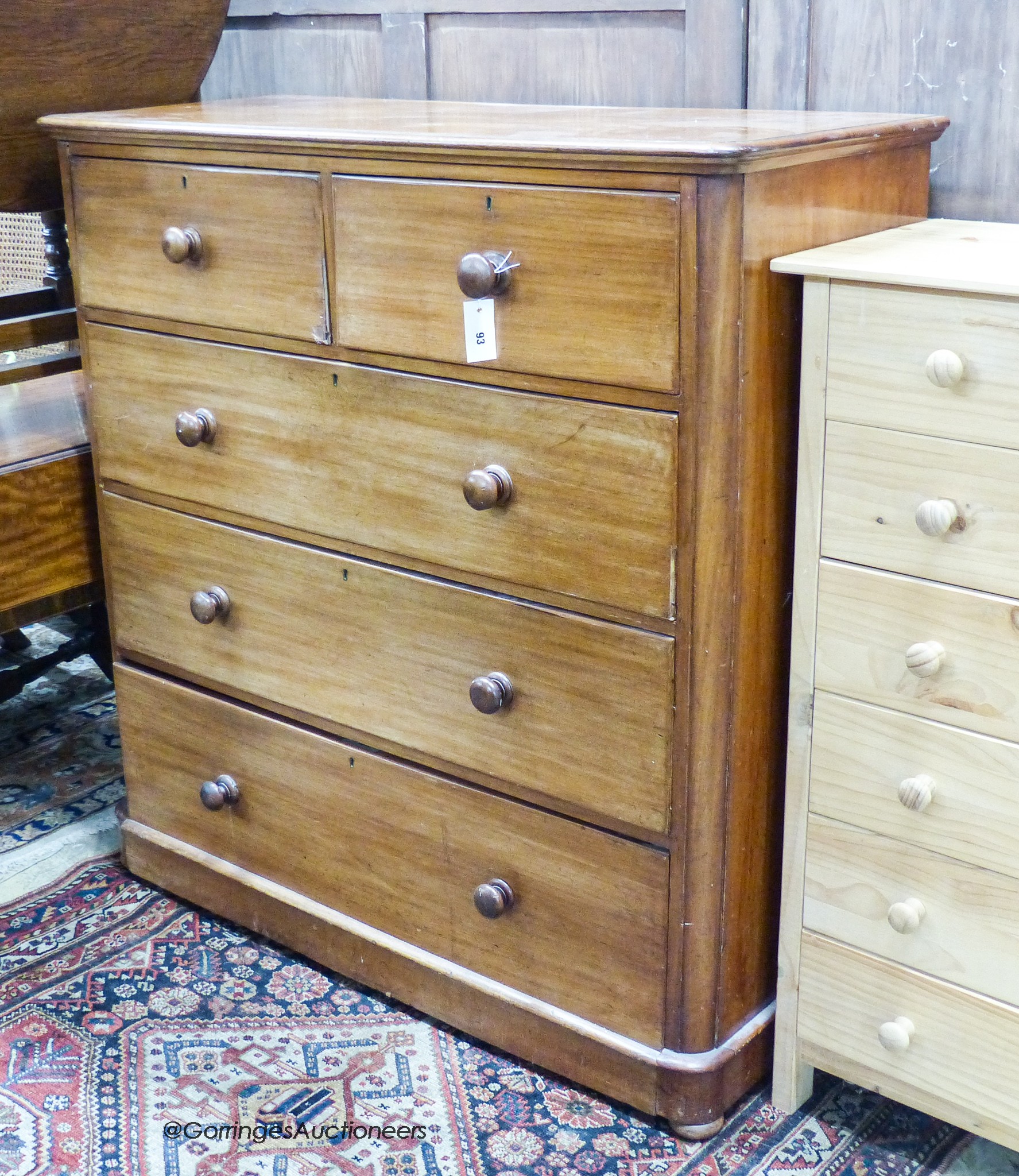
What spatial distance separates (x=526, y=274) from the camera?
1.53m

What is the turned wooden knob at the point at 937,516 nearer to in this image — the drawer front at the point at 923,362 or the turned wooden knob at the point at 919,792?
the drawer front at the point at 923,362

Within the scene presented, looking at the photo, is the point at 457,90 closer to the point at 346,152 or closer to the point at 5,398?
the point at 346,152

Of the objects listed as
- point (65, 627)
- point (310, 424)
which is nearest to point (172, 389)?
point (310, 424)

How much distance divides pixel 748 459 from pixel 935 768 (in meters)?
0.39

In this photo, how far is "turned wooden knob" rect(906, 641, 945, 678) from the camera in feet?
4.81

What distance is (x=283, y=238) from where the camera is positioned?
1.75 m

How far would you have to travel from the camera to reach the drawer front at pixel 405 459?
1538 mm

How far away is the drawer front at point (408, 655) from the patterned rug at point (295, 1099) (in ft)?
1.37

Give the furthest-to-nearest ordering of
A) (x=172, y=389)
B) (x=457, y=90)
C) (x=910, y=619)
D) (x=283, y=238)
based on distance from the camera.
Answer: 1. (x=457, y=90)
2. (x=172, y=389)
3. (x=283, y=238)
4. (x=910, y=619)

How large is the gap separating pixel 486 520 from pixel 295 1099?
0.80 metres

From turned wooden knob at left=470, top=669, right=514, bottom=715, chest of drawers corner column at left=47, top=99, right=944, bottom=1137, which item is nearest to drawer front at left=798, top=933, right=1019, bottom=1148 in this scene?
chest of drawers corner column at left=47, top=99, right=944, bottom=1137

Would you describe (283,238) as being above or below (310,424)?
above

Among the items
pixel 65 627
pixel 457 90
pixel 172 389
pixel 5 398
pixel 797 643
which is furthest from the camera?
pixel 65 627

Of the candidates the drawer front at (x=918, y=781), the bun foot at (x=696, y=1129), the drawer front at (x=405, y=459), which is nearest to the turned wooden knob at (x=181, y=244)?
the drawer front at (x=405, y=459)
